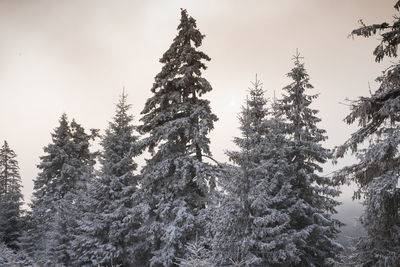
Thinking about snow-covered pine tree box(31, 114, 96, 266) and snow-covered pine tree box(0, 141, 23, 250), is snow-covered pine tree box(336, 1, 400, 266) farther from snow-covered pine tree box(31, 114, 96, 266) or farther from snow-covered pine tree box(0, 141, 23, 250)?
snow-covered pine tree box(0, 141, 23, 250)

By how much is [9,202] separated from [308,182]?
32023 mm

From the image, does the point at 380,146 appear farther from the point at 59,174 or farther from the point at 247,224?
the point at 59,174

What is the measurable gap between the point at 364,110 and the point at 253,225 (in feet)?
19.1

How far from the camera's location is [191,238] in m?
13.8

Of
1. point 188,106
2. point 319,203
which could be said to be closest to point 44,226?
point 188,106

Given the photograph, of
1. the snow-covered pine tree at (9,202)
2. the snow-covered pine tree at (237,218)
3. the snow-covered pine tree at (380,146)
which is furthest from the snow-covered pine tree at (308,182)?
the snow-covered pine tree at (9,202)

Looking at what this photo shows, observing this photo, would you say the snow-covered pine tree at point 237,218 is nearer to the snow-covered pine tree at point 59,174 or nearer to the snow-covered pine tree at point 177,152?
the snow-covered pine tree at point 177,152

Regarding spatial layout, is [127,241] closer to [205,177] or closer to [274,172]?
[205,177]

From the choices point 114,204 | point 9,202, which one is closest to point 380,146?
point 114,204

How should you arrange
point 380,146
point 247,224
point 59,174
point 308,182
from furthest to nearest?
point 59,174 → point 308,182 → point 247,224 → point 380,146

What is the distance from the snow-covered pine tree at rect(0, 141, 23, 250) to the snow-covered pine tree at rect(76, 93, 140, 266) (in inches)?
699

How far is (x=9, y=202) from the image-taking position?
30.5 m

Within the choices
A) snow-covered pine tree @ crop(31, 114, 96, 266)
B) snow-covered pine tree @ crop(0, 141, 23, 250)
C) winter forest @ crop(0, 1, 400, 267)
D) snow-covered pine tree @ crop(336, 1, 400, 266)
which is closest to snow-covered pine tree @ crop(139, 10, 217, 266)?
winter forest @ crop(0, 1, 400, 267)

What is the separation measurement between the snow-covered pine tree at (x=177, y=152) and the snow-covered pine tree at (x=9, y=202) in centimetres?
2322
